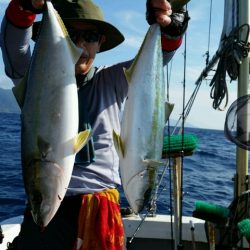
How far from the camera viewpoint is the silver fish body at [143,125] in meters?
1.84

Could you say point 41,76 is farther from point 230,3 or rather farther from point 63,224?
point 230,3

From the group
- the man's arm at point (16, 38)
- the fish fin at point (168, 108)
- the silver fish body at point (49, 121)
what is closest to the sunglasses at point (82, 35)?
the man's arm at point (16, 38)

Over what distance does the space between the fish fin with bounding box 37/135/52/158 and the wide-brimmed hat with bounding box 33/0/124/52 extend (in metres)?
0.78

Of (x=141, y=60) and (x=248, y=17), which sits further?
(x=248, y=17)

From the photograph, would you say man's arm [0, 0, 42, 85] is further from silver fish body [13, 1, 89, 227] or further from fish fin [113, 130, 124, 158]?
fish fin [113, 130, 124, 158]

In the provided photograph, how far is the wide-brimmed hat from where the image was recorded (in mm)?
2242

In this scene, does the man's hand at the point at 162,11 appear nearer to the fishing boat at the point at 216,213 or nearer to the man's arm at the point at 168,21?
→ the man's arm at the point at 168,21

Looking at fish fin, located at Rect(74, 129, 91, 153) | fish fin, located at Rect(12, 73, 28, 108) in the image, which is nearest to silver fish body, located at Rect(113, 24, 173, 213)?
fish fin, located at Rect(74, 129, 91, 153)

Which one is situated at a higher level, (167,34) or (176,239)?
(167,34)

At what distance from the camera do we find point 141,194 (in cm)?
184

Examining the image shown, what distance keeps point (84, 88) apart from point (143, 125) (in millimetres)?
710

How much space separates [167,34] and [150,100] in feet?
1.47

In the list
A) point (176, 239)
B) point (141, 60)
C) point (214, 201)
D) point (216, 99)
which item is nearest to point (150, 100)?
point (141, 60)

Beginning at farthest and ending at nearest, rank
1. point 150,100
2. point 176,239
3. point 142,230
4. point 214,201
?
point 214,201, point 142,230, point 176,239, point 150,100
